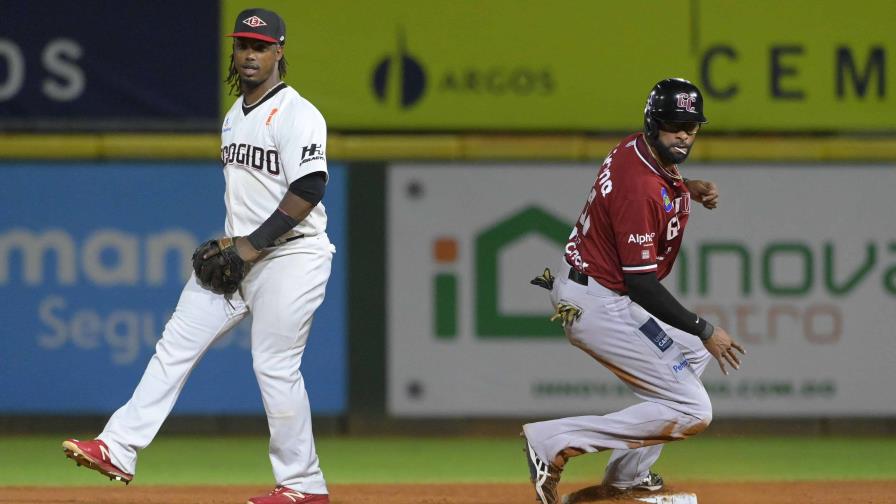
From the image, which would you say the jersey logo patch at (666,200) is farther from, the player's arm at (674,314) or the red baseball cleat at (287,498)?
the red baseball cleat at (287,498)

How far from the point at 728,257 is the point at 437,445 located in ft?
7.45

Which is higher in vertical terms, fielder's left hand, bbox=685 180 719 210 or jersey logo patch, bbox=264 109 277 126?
jersey logo patch, bbox=264 109 277 126

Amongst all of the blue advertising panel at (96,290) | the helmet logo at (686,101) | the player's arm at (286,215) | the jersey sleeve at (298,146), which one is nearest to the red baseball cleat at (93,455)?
the player's arm at (286,215)

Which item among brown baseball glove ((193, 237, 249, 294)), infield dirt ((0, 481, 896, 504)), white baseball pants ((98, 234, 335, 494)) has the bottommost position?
infield dirt ((0, 481, 896, 504))

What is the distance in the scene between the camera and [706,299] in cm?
961

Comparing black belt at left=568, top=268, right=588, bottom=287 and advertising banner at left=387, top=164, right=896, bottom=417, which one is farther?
advertising banner at left=387, top=164, right=896, bottom=417

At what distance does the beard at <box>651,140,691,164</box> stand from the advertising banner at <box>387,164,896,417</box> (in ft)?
12.1

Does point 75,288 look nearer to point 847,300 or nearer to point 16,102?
point 16,102

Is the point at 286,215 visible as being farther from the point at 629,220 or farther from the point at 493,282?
the point at 493,282

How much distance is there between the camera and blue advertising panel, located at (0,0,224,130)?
968 cm

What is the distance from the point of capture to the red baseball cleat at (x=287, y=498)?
586cm

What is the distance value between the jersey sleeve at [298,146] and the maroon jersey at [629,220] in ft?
3.69

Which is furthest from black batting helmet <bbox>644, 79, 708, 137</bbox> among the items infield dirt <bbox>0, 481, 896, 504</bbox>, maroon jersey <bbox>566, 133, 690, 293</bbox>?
infield dirt <bbox>0, 481, 896, 504</bbox>

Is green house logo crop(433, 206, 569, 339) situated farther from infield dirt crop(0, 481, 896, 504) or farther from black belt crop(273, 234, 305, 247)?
black belt crop(273, 234, 305, 247)
